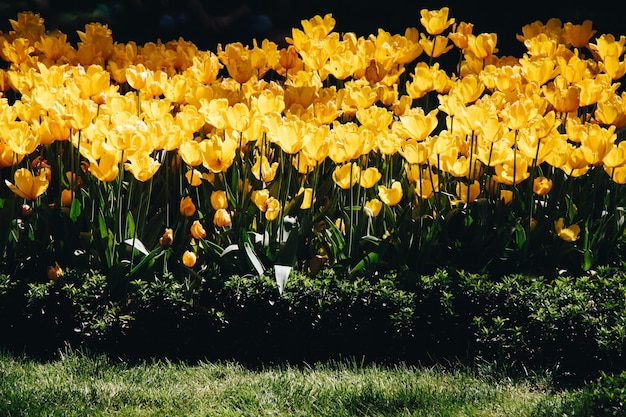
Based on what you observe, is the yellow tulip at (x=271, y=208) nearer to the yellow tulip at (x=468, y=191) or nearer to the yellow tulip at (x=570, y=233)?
the yellow tulip at (x=468, y=191)

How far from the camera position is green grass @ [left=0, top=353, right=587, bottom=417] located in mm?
3406

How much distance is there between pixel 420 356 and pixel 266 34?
4795 mm

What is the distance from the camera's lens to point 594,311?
372 centimetres

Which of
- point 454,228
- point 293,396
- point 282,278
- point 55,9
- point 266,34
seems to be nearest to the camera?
point 293,396

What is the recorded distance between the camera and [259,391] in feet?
11.7

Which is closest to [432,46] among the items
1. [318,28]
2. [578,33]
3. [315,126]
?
[318,28]

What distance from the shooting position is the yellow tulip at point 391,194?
4004 millimetres

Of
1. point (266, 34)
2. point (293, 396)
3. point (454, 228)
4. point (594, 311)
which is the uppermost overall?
point (266, 34)

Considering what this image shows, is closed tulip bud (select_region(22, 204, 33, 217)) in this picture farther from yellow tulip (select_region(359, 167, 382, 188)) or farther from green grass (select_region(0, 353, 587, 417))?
yellow tulip (select_region(359, 167, 382, 188))

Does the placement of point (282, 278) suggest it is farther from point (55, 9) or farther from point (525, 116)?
point (55, 9)

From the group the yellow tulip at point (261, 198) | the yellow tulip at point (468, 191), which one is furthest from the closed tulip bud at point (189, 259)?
the yellow tulip at point (468, 191)

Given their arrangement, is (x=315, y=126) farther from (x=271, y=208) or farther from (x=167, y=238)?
(x=167, y=238)

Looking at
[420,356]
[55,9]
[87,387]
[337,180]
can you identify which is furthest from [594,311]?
[55,9]

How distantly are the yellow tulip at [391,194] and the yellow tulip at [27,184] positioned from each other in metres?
1.39
